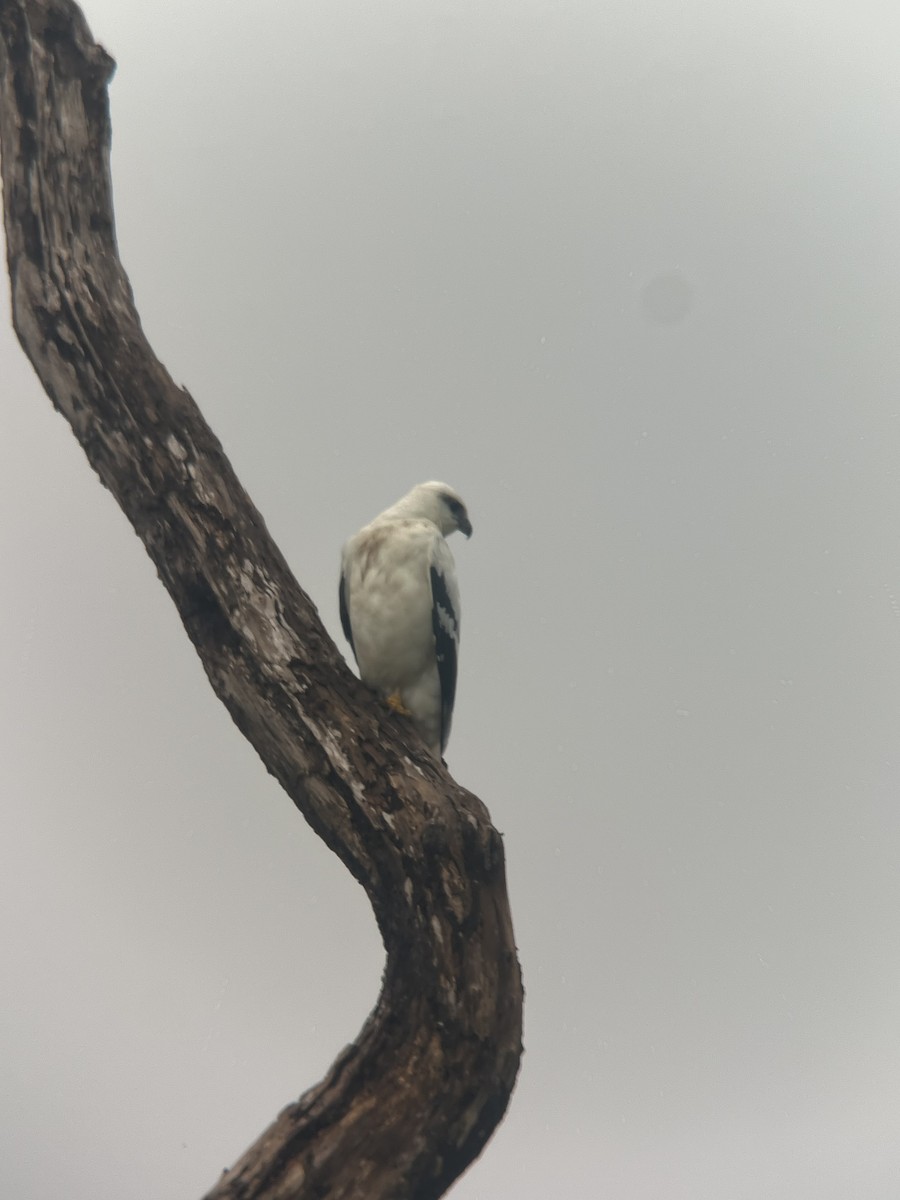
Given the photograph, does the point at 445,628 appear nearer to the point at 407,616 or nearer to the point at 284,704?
the point at 407,616

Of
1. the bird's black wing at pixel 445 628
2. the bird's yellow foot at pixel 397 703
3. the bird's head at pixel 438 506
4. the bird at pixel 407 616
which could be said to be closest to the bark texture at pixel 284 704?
the bird's yellow foot at pixel 397 703

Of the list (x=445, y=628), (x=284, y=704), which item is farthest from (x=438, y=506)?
(x=284, y=704)

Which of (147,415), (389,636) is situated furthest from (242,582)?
(389,636)

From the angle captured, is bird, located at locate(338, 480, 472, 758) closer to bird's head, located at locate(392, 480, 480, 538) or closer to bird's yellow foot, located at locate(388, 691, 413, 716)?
bird's yellow foot, located at locate(388, 691, 413, 716)

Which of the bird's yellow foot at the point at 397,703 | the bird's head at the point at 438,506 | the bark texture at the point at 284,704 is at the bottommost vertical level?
the bark texture at the point at 284,704

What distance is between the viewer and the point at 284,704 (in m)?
3.06

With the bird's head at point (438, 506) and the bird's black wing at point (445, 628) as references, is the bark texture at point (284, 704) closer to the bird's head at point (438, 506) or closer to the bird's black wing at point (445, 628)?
the bird's black wing at point (445, 628)

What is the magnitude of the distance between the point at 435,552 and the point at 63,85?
9.04ft

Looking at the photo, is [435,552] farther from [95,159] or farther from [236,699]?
[95,159]

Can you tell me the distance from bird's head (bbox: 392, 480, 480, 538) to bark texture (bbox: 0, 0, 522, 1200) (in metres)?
1.89

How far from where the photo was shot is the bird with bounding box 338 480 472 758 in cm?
438

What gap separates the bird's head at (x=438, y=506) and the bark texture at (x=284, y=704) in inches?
74.2

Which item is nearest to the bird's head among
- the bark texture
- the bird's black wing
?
the bird's black wing

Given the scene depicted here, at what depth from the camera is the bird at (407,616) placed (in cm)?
438
